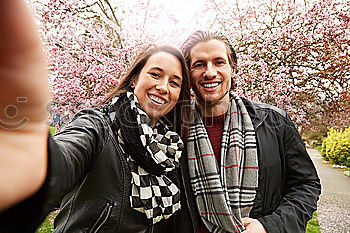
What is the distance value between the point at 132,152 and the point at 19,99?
3.86ft

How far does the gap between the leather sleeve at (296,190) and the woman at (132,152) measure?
2.27 ft

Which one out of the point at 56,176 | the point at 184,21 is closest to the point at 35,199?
the point at 56,176

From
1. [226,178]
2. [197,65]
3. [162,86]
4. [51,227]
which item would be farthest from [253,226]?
[51,227]

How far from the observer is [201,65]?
2082 mm

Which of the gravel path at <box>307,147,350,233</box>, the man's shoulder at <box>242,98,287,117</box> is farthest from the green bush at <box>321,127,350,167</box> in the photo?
the man's shoulder at <box>242,98,287,117</box>

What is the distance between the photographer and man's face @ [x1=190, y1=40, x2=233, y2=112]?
2037mm

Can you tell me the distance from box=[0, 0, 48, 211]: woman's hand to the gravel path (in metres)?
6.71

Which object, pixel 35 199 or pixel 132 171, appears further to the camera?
pixel 132 171

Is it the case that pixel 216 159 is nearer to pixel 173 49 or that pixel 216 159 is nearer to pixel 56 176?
pixel 173 49

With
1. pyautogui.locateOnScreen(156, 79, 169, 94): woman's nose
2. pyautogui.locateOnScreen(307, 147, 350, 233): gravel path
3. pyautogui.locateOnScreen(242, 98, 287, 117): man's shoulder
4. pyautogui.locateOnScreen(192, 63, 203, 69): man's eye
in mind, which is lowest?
pyautogui.locateOnScreen(307, 147, 350, 233): gravel path

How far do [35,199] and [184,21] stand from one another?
6556 millimetres

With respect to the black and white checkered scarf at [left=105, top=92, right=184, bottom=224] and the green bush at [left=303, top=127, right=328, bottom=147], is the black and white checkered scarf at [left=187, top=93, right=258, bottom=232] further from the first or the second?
the green bush at [left=303, top=127, right=328, bottom=147]

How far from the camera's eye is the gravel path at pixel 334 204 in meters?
6.12

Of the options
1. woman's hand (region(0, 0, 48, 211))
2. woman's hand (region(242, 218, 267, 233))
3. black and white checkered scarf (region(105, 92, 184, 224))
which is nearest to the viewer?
woman's hand (region(0, 0, 48, 211))
